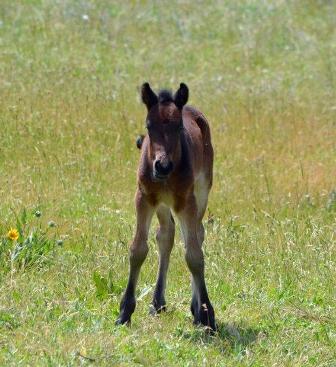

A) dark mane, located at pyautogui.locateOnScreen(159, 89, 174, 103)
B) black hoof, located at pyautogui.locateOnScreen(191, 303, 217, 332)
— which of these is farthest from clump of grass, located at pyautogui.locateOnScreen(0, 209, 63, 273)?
dark mane, located at pyautogui.locateOnScreen(159, 89, 174, 103)

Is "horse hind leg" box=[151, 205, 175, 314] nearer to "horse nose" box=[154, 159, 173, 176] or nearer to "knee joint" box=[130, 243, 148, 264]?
"knee joint" box=[130, 243, 148, 264]

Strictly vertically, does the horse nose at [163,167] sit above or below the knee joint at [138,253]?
above

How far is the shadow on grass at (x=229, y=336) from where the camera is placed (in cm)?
787

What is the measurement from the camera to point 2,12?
1903 centimetres

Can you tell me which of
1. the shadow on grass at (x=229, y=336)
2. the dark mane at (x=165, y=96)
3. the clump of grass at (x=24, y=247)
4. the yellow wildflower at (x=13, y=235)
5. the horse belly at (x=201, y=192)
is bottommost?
the shadow on grass at (x=229, y=336)

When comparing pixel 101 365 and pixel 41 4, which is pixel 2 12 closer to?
pixel 41 4

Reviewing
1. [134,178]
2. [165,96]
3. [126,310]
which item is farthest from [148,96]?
[134,178]

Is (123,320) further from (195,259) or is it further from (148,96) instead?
(148,96)

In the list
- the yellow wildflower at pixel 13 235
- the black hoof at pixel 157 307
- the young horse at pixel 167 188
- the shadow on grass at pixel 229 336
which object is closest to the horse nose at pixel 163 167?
the young horse at pixel 167 188

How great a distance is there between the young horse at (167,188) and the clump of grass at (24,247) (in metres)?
1.06

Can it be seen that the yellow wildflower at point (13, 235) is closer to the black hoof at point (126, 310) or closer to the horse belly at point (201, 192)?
the black hoof at point (126, 310)

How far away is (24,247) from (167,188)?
5.28ft

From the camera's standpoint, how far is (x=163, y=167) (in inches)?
301

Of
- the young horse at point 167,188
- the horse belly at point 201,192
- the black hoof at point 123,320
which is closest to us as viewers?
the young horse at point 167,188
